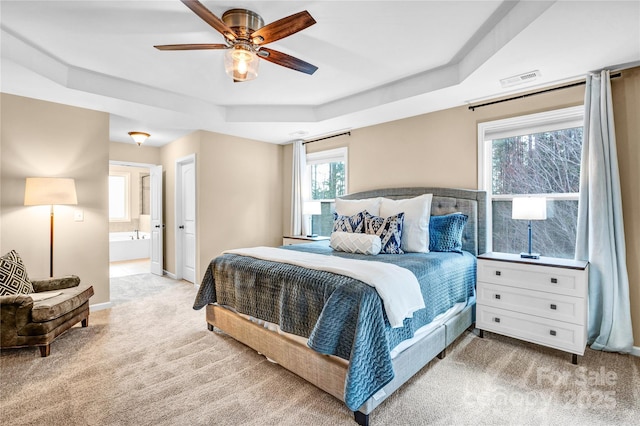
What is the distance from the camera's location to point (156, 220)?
18.9 ft

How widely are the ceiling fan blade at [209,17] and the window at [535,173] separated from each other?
9.13 ft

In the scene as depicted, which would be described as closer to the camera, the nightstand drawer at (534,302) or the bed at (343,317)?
the bed at (343,317)

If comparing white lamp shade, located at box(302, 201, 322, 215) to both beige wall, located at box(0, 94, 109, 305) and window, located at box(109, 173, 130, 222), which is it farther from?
window, located at box(109, 173, 130, 222)

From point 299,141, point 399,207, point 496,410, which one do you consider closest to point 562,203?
point 399,207

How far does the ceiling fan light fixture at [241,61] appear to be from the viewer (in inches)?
84.0

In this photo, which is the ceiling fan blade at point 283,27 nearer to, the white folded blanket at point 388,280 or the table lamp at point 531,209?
the white folded blanket at point 388,280

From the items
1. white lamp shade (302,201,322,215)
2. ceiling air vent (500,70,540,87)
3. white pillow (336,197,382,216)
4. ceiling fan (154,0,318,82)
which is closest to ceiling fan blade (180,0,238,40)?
ceiling fan (154,0,318,82)

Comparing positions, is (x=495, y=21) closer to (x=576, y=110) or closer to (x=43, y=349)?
(x=576, y=110)

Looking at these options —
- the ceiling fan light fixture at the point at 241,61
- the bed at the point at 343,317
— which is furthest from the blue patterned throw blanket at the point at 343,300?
the ceiling fan light fixture at the point at 241,61

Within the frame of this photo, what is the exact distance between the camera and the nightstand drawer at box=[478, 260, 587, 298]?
7.89ft

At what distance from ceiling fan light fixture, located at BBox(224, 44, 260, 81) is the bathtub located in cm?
665

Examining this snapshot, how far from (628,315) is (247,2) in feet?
12.5

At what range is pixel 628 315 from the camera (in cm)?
251

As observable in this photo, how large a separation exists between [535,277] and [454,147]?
5.58ft
